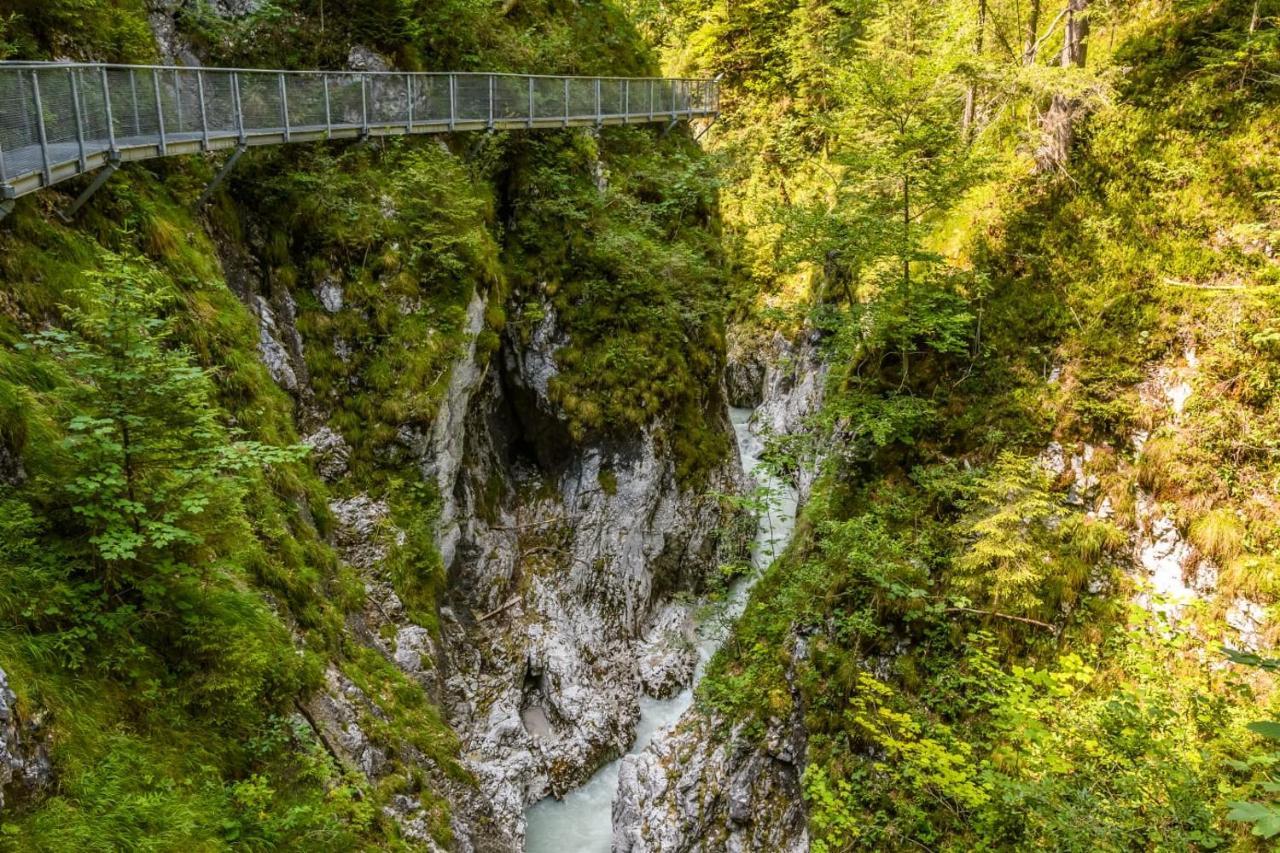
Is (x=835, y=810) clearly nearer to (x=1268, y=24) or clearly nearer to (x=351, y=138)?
(x=1268, y=24)

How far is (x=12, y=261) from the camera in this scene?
5.76m

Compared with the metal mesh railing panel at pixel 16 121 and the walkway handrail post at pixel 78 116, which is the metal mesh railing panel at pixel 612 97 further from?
the metal mesh railing panel at pixel 16 121

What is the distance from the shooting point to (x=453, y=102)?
13.1 metres

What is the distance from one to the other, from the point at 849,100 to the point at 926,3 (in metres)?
15.5

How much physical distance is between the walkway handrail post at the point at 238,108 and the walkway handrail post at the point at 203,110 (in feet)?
1.66

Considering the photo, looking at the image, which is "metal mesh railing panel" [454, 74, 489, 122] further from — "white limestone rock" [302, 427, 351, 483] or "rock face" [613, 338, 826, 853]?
"rock face" [613, 338, 826, 853]

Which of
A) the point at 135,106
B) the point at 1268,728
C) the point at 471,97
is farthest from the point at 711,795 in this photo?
the point at 471,97

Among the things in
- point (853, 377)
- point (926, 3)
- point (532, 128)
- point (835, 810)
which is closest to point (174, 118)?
point (532, 128)

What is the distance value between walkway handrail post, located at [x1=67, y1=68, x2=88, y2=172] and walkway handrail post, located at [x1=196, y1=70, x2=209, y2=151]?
1.98 meters

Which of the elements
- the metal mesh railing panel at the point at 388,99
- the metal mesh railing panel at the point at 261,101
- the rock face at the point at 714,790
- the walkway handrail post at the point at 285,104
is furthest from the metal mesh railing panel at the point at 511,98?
the rock face at the point at 714,790

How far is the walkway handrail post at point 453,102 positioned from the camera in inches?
512

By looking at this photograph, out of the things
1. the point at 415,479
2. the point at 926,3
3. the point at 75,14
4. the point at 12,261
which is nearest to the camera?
the point at 12,261

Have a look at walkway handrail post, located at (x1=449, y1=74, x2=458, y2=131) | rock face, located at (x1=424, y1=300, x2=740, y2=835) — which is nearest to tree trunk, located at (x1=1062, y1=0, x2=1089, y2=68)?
rock face, located at (x1=424, y1=300, x2=740, y2=835)

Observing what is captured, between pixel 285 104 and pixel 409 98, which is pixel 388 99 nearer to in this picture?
pixel 409 98
